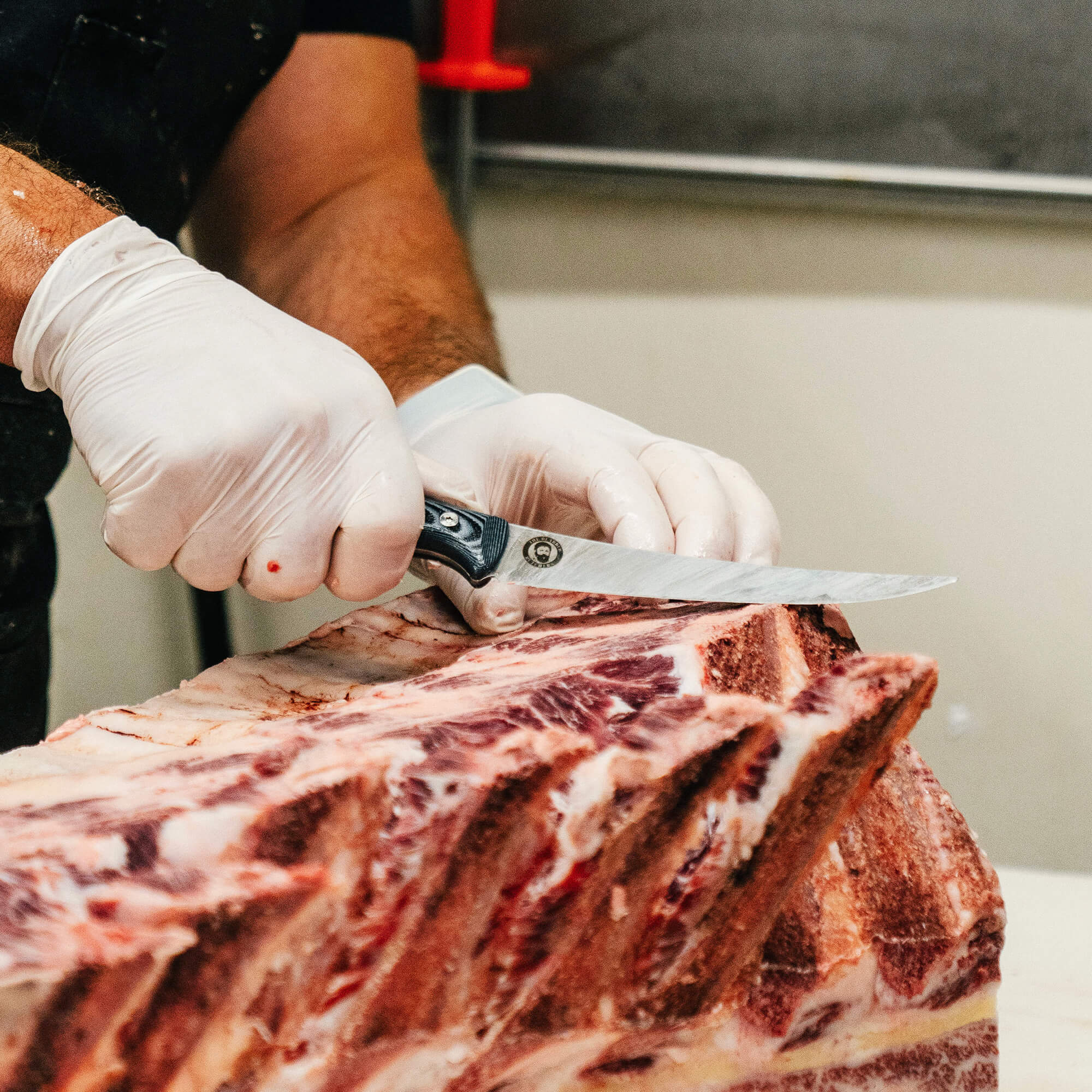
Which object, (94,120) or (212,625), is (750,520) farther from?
(212,625)

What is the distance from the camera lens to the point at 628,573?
1.14 meters

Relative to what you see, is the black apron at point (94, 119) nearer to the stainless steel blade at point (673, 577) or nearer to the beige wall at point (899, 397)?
the stainless steel blade at point (673, 577)

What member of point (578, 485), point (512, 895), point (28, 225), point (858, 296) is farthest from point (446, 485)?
point (858, 296)

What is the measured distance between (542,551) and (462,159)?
1.82 metres

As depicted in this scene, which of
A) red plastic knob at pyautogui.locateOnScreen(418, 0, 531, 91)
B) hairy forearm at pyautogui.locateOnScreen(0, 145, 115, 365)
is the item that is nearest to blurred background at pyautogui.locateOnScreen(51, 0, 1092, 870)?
red plastic knob at pyautogui.locateOnScreen(418, 0, 531, 91)

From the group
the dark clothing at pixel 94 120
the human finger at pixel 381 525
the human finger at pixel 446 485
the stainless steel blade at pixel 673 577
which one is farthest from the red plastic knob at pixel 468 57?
the stainless steel blade at pixel 673 577

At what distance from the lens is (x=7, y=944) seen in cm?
66

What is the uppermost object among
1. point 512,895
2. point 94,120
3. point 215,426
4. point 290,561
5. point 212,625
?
point 94,120

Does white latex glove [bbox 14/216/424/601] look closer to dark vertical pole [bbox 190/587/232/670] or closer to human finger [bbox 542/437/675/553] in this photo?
human finger [bbox 542/437/675/553]

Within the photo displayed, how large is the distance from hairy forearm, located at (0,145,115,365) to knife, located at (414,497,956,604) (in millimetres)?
509

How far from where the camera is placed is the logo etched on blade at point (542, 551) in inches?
45.8

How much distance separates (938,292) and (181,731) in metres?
2.35

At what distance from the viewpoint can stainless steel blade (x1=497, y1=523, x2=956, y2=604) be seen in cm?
111

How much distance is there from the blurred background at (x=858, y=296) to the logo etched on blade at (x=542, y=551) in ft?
5.80
